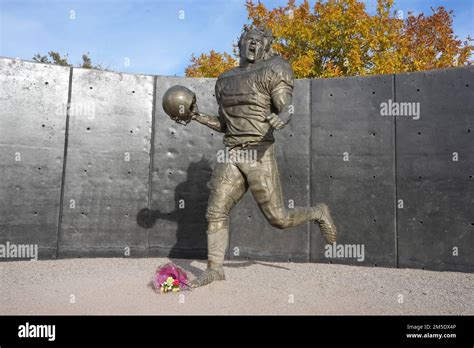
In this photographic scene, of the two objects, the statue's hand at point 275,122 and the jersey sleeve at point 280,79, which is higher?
the jersey sleeve at point 280,79

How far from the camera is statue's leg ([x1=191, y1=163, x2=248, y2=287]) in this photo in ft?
14.8

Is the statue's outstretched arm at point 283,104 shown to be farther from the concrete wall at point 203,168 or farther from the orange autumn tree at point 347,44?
the orange autumn tree at point 347,44

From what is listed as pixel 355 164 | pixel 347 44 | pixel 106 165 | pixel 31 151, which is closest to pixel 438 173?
pixel 355 164

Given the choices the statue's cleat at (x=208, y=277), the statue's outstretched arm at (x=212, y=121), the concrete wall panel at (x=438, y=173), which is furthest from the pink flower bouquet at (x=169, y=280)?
the concrete wall panel at (x=438, y=173)

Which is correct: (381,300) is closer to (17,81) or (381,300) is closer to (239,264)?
(239,264)

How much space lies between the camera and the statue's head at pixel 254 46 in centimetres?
457

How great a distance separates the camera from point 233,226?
271 inches

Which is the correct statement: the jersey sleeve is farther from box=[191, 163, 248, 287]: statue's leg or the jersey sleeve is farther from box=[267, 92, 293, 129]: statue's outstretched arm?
box=[191, 163, 248, 287]: statue's leg

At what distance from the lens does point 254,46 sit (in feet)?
15.0

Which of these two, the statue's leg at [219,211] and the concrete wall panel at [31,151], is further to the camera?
the concrete wall panel at [31,151]

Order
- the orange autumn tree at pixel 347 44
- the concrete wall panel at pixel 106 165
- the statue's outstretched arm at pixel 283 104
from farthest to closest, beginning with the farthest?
the orange autumn tree at pixel 347 44 < the concrete wall panel at pixel 106 165 < the statue's outstretched arm at pixel 283 104

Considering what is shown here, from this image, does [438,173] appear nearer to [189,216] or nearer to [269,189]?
[269,189]

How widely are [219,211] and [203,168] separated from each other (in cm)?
255
